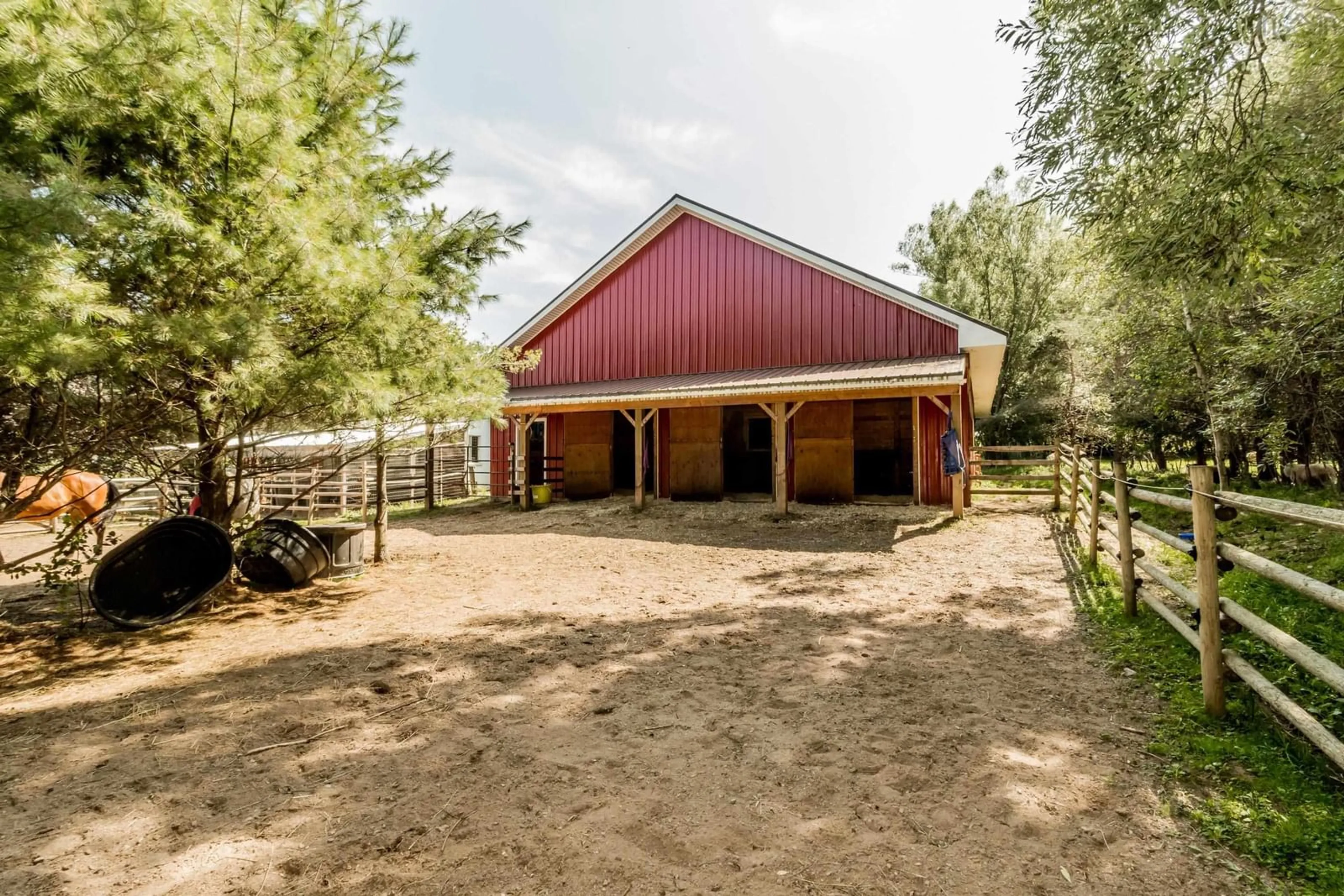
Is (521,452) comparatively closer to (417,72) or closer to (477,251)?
(477,251)

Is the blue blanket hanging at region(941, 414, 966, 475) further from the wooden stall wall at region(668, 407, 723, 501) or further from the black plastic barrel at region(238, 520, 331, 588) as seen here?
the black plastic barrel at region(238, 520, 331, 588)

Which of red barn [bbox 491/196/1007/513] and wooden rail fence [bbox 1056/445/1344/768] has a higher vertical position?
red barn [bbox 491/196/1007/513]

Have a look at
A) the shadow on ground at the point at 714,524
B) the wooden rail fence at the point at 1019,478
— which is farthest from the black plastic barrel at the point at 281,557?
the wooden rail fence at the point at 1019,478

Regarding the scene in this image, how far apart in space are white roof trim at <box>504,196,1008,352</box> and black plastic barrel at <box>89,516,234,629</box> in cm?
1252

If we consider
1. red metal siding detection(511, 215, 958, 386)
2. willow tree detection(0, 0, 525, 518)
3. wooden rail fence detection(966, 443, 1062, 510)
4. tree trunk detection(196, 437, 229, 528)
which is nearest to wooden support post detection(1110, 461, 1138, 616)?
willow tree detection(0, 0, 525, 518)

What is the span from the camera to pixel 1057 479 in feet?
39.5

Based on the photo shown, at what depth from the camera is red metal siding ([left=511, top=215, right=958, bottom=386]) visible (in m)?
13.3

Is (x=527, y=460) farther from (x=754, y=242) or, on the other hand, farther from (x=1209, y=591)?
(x=1209, y=591)

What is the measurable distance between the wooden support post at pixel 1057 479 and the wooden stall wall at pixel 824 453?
4.05 metres

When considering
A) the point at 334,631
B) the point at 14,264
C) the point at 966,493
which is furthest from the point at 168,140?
the point at 966,493

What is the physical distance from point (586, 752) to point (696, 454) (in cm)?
1145

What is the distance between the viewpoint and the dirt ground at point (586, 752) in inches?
85.6

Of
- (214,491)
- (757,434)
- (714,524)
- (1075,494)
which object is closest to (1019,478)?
(1075,494)

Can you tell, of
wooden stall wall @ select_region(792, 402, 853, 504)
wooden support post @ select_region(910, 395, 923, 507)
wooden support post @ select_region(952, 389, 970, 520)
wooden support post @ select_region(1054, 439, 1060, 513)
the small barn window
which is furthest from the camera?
the small barn window
